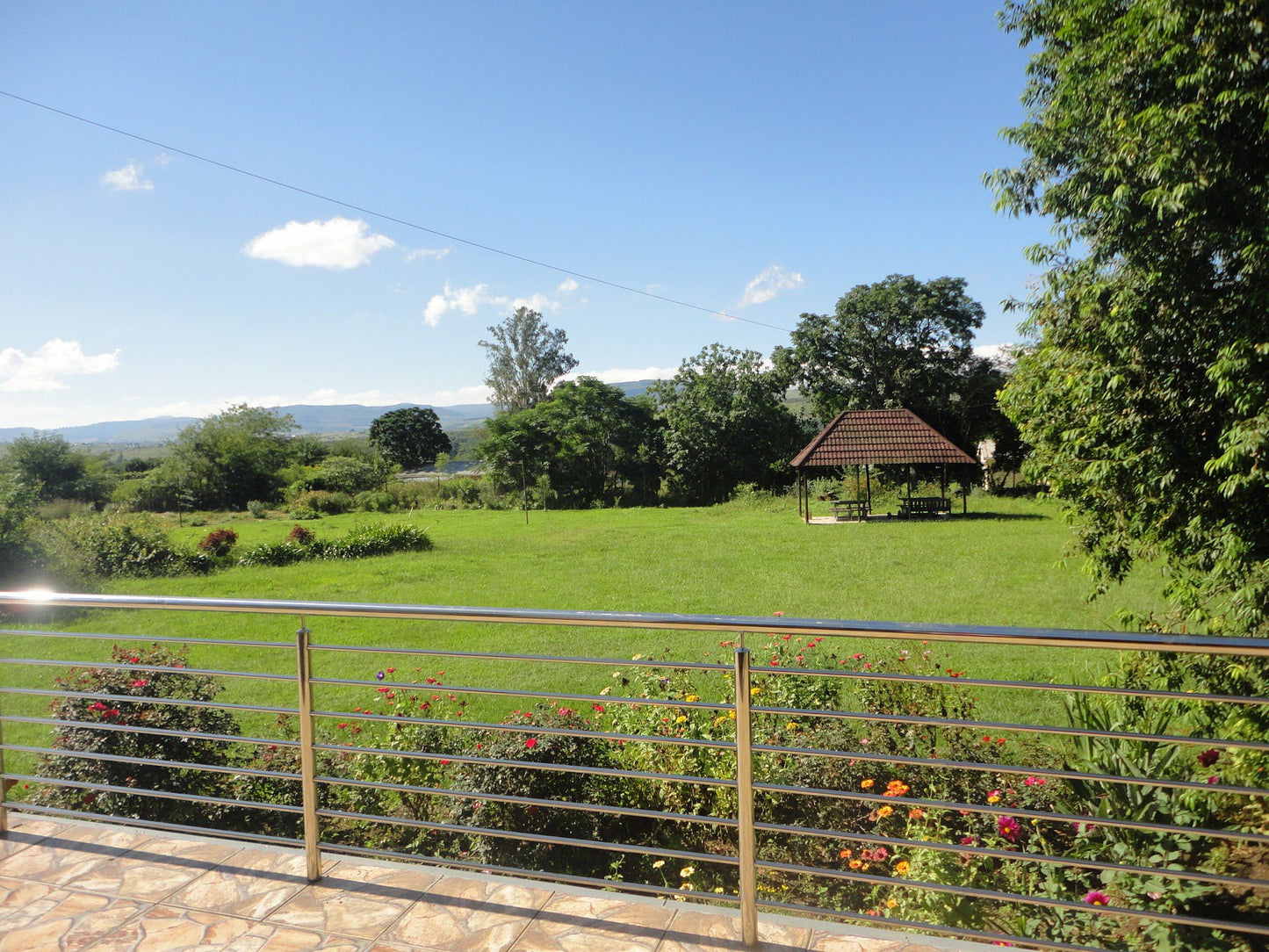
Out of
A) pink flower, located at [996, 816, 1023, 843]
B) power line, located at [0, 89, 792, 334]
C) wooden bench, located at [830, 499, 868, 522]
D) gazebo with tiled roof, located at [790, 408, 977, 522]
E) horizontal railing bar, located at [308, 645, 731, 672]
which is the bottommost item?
pink flower, located at [996, 816, 1023, 843]

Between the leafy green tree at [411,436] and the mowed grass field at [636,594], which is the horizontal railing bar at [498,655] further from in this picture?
the leafy green tree at [411,436]

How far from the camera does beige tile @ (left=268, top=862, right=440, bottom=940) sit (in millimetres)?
2408

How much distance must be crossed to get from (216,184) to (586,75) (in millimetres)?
7417

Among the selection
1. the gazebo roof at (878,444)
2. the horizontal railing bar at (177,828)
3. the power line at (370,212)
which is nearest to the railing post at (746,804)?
the horizontal railing bar at (177,828)

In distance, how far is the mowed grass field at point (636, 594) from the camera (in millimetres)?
8523

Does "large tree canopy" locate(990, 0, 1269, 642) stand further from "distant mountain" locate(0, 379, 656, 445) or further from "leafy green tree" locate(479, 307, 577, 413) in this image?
"leafy green tree" locate(479, 307, 577, 413)

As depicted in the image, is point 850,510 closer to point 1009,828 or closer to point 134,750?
point 1009,828

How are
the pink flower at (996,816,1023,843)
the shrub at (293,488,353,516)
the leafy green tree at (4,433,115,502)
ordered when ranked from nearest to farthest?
the pink flower at (996,816,1023,843) < the shrub at (293,488,353,516) < the leafy green tree at (4,433,115,502)

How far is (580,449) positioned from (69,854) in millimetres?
31960

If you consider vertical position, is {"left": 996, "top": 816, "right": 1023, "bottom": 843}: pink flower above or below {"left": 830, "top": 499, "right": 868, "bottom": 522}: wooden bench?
below

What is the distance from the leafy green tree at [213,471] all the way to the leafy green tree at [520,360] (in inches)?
602

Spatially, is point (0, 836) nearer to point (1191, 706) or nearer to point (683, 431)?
point (1191, 706)

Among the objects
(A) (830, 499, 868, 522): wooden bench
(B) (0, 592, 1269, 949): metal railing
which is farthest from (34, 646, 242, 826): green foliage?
(A) (830, 499, 868, 522): wooden bench

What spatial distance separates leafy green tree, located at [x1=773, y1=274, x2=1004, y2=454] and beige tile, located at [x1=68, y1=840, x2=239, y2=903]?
33163 millimetres
